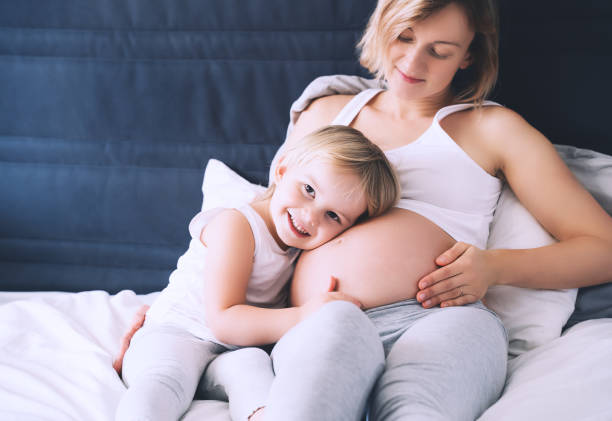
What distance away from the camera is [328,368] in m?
0.65

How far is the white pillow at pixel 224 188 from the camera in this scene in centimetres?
127

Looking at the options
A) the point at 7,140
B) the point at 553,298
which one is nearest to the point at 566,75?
the point at 553,298

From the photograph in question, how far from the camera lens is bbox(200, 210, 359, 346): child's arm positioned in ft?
3.02

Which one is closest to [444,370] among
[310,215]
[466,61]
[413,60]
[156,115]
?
[310,215]

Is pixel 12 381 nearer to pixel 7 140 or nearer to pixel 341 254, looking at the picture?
pixel 341 254

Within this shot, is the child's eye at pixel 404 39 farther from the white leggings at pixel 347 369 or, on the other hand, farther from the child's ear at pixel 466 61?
the white leggings at pixel 347 369

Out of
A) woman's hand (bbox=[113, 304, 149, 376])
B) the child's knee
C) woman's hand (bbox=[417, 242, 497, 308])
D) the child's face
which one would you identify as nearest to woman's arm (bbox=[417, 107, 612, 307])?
woman's hand (bbox=[417, 242, 497, 308])

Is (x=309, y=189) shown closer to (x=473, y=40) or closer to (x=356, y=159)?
(x=356, y=159)

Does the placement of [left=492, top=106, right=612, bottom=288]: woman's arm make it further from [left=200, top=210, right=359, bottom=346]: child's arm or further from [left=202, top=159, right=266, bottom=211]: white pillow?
[left=202, top=159, right=266, bottom=211]: white pillow

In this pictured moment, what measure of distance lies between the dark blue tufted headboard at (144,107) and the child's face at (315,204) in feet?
1.42

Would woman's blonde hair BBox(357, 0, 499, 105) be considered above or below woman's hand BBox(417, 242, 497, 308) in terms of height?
above

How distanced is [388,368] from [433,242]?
0.33 m

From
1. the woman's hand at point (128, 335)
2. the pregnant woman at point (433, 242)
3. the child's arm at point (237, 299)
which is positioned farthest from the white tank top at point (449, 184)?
the woman's hand at point (128, 335)

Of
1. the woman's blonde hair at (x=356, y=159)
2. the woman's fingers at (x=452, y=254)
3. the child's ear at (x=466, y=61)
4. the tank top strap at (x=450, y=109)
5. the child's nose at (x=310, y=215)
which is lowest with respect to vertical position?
the woman's fingers at (x=452, y=254)
